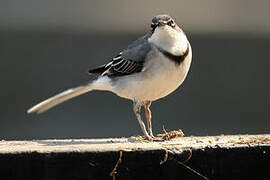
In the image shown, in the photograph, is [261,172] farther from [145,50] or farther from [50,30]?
[50,30]

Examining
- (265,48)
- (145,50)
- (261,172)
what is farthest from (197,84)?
(261,172)

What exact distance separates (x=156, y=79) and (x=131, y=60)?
504 millimetres

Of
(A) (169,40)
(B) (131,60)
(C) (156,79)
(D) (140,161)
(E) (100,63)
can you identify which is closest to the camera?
(D) (140,161)

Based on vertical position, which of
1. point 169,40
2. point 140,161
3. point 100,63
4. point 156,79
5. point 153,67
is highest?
point 100,63

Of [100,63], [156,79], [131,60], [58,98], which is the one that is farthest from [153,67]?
[100,63]

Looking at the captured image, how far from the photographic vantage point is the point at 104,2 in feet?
49.9

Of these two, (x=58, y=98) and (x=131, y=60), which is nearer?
(x=131, y=60)

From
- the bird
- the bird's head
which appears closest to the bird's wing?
the bird

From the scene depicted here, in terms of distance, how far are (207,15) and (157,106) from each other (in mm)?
2451

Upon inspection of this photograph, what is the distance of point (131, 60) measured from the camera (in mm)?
7930

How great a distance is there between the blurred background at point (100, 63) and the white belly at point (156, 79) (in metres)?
5.48

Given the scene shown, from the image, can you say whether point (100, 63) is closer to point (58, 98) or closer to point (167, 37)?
point (58, 98)

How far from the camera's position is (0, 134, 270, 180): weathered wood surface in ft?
18.4

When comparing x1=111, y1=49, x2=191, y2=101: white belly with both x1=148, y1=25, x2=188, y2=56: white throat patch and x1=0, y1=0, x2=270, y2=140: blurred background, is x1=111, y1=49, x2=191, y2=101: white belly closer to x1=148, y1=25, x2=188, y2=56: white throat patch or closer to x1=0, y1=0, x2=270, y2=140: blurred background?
x1=148, y1=25, x2=188, y2=56: white throat patch
